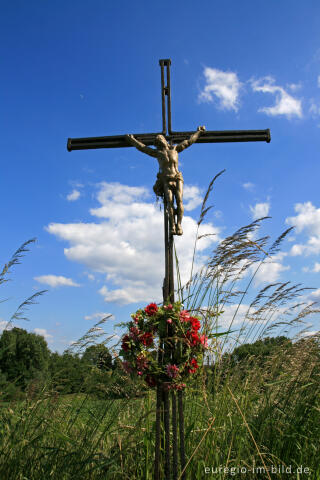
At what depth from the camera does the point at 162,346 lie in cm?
254

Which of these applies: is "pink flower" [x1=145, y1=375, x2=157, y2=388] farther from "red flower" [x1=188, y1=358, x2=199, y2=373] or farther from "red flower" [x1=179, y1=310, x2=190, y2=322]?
"red flower" [x1=179, y1=310, x2=190, y2=322]

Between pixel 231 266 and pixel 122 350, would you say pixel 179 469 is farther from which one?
pixel 231 266

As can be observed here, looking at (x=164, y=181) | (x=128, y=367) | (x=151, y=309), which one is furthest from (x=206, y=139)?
(x=128, y=367)

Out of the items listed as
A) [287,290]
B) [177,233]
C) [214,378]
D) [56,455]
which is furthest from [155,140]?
[56,455]

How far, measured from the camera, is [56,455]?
2424 mm

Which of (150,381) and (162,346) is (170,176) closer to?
(162,346)

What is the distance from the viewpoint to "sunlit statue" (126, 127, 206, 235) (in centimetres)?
303

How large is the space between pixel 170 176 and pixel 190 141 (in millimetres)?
522

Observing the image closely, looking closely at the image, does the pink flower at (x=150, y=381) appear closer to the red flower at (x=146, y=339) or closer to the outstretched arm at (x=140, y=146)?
the red flower at (x=146, y=339)

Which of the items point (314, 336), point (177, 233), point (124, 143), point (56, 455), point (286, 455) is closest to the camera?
point (56, 455)

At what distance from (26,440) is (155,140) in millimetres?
2622

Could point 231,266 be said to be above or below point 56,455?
above

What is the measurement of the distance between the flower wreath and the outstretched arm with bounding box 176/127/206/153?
1495mm

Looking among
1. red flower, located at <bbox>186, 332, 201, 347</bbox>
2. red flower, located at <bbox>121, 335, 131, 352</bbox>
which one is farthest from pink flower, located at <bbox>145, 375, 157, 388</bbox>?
red flower, located at <bbox>186, 332, 201, 347</bbox>
